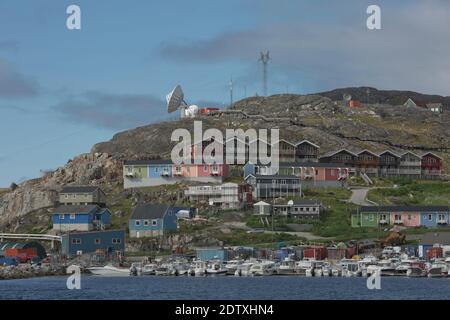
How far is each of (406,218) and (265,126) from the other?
40490 mm

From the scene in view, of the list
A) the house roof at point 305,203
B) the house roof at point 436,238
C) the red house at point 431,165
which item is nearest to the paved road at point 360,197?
the house roof at point 305,203

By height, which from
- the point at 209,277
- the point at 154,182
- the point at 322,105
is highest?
the point at 322,105

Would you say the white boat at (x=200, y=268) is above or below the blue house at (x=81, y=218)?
below

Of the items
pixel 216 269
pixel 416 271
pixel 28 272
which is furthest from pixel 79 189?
pixel 416 271

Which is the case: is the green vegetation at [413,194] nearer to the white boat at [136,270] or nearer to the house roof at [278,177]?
the house roof at [278,177]

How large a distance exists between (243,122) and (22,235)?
4851 cm

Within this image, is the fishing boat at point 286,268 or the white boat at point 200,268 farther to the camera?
the white boat at point 200,268

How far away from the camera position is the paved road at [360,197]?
106125mm

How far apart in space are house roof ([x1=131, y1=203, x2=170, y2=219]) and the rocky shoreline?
14.1m

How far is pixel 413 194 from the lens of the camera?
371 feet

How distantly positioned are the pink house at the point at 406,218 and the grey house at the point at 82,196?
32.4 metres

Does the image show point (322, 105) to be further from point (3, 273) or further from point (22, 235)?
point (3, 273)

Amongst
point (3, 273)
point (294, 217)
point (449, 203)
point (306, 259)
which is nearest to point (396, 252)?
point (306, 259)

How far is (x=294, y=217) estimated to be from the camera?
101 meters
